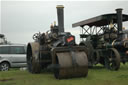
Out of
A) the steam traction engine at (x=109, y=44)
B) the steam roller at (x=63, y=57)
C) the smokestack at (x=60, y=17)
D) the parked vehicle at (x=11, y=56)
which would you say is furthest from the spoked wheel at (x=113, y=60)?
the parked vehicle at (x=11, y=56)

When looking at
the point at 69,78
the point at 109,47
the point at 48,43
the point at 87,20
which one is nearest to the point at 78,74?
the point at 69,78

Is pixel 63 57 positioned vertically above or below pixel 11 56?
above

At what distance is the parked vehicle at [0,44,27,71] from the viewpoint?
8.95 m

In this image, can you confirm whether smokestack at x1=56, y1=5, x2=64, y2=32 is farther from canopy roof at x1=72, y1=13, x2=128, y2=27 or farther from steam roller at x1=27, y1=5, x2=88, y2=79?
canopy roof at x1=72, y1=13, x2=128, y2=27

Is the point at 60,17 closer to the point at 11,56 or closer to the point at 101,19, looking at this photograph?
the point at 101,19

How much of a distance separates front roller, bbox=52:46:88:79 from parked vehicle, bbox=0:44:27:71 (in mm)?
4226

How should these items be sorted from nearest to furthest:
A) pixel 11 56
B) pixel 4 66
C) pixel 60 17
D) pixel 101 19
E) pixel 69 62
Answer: pixel 69 62 < pixel 60 17 < pixel 101 19 < pixel 4 66 < pixel 11 56

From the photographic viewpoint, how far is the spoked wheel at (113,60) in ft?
23.5

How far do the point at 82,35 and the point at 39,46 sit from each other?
12.7 feet

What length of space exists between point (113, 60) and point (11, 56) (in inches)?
174

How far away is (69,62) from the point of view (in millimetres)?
5152

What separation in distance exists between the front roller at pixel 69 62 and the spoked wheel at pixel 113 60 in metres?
2.20

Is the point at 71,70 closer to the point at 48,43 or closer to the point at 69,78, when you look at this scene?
the point at 69,78

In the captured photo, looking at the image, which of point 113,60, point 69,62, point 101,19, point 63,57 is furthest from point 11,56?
point 69,62
